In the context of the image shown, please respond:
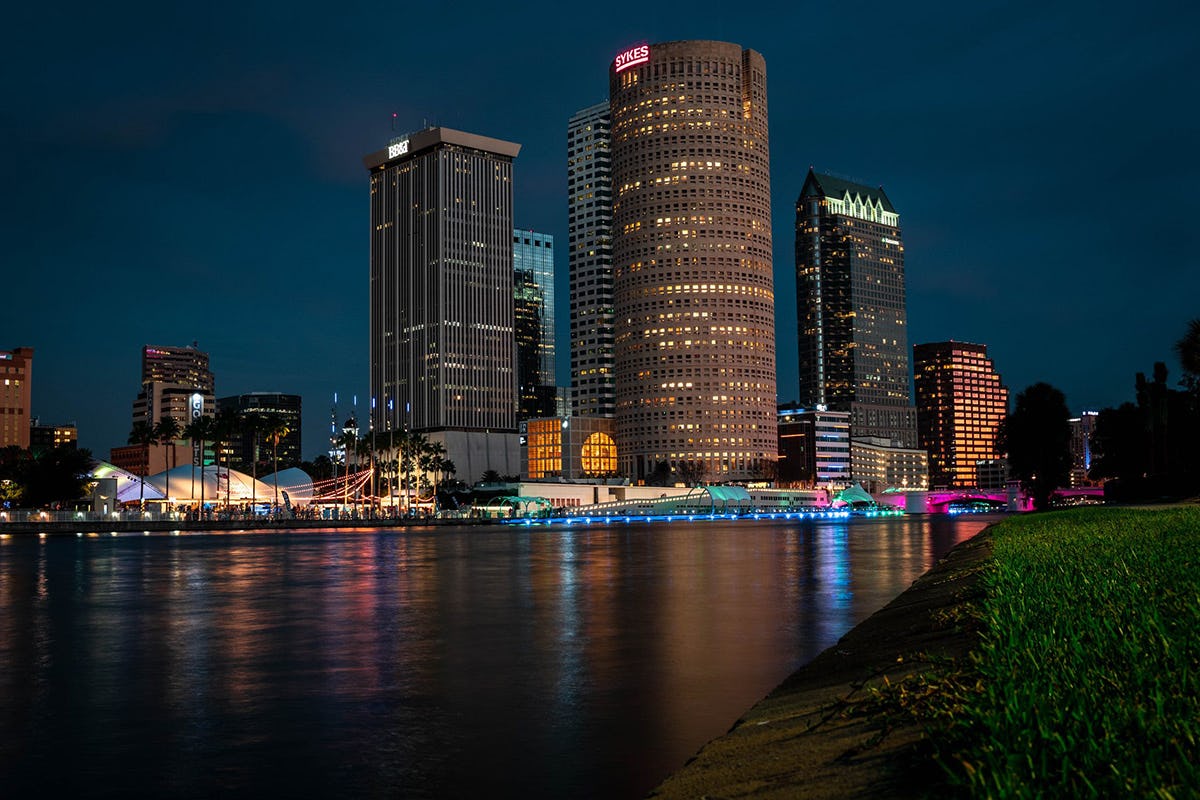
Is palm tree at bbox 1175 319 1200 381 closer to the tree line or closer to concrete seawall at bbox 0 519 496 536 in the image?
the tree line

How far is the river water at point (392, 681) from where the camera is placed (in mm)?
12664

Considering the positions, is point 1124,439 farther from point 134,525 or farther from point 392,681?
point 392,681

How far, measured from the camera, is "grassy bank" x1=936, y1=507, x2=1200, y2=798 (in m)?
6.29

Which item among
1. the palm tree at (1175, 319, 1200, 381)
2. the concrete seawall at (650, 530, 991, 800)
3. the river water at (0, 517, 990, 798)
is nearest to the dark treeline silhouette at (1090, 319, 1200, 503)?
the palm tree at (1175, 319, 1200, 381)

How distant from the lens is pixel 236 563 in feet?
214

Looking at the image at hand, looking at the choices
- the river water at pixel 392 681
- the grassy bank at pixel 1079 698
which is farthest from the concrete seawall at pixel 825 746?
the river water at pixel 392 681

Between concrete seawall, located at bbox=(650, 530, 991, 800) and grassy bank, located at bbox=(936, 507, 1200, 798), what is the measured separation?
1.30 ft

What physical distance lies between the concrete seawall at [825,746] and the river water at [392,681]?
4.25 feet

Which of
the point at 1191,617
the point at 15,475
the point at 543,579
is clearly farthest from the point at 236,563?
the point at 15,475

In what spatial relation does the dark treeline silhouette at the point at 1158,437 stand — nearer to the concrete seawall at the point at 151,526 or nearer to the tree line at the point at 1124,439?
the tree line at the point at 1124,439

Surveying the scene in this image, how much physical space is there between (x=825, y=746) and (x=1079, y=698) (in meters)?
2.39

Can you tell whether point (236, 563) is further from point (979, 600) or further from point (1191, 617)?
point (1191, 617)

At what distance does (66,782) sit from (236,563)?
5533 centimetres

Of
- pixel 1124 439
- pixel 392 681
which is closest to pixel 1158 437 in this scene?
pixel 1124 439
